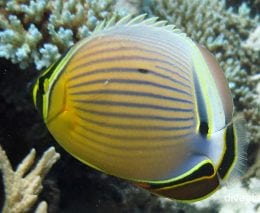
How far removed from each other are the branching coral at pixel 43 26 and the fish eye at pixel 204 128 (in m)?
1.63

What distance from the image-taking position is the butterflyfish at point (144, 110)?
148 cm

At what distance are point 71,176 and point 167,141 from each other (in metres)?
1.95

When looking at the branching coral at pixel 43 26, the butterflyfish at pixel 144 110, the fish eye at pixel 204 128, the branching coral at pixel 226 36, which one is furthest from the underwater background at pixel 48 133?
the fish eye at pixel 204 128

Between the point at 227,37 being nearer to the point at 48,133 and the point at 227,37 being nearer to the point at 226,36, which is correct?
the point at 226,36

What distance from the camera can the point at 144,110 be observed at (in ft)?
4.87

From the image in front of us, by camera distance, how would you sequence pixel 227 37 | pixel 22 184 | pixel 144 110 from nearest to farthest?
pixel 144 110 → pixel 22 184 → pixel 227 37

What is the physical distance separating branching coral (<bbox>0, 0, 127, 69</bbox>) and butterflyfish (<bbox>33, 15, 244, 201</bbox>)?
1.39 meters

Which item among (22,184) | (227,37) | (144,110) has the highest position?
(144,110)

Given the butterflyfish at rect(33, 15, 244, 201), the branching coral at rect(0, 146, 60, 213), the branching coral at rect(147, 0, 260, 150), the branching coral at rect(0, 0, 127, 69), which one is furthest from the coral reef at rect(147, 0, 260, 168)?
the butterflyfish at rect(33, 15, 244, 201)

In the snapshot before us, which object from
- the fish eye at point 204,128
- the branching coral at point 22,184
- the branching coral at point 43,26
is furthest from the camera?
the branching coral at point 43,26

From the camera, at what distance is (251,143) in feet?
12.2

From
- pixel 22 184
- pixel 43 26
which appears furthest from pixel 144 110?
pixel 43 26

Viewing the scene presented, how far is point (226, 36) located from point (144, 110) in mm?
3056

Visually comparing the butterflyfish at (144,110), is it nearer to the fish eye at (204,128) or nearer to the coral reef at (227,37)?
the fish eye at (204,128)
